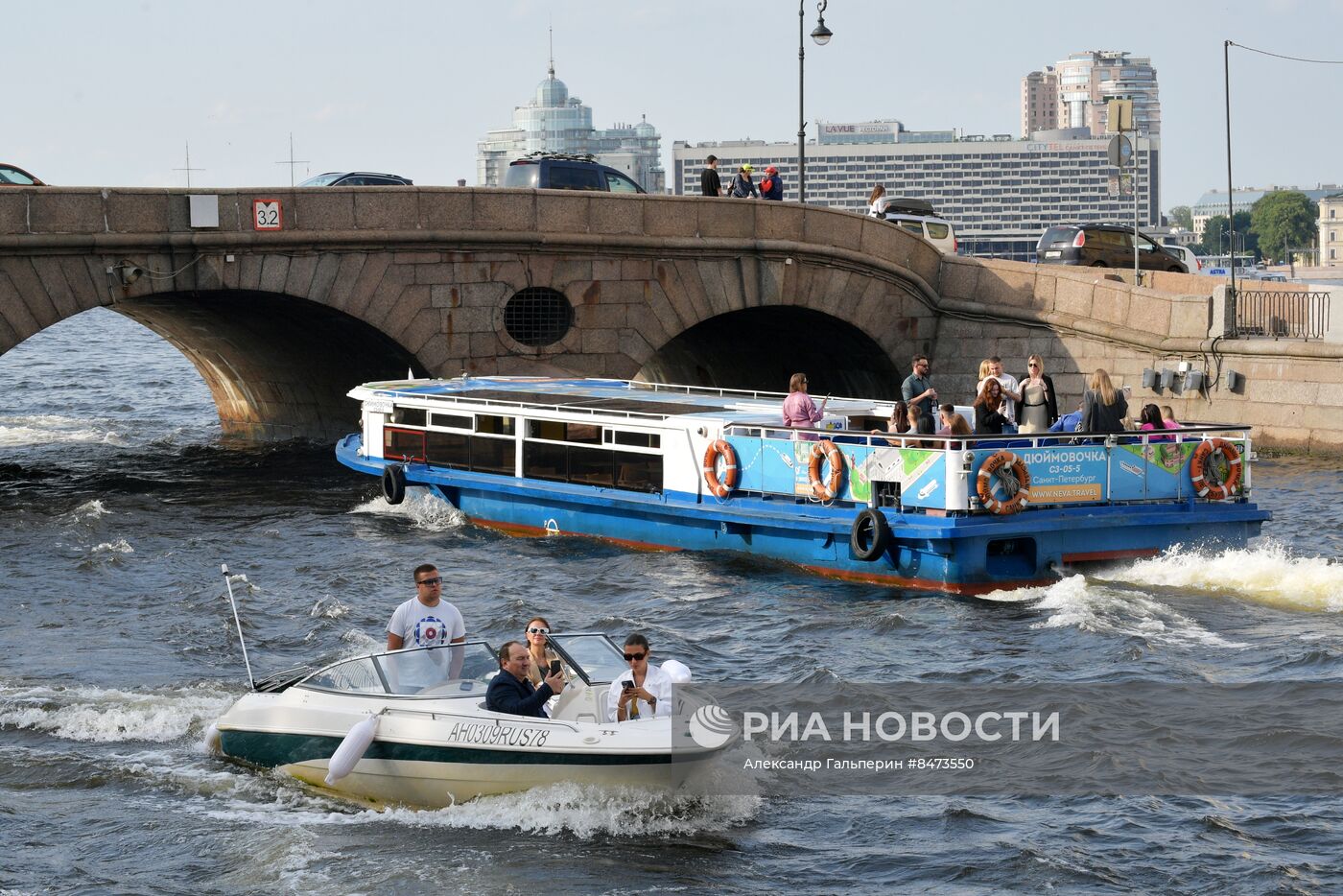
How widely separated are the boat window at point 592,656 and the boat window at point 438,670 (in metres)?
0.53

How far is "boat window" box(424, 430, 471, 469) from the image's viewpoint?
1048 inches

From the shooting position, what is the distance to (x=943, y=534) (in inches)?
789

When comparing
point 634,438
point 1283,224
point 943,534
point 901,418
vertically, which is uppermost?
point 1283,224

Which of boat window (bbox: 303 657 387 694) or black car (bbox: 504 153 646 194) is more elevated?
black car (bbox: 504 153 646 194)

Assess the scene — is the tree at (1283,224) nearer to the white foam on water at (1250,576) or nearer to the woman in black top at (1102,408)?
the woman in black top at (1102,408)

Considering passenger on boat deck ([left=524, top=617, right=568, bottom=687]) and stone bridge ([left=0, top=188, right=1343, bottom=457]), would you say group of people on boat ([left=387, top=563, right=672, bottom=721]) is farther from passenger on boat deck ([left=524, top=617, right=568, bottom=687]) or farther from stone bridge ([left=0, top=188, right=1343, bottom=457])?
stone bridge ([left=0, top=188, right=1343, bottom=457])

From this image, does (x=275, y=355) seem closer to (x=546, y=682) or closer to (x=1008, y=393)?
(x=1008, y=393)

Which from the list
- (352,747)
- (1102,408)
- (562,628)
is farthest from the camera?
(1102,408)

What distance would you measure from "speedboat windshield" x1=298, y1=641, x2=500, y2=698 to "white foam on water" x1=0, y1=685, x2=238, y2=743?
2633mm

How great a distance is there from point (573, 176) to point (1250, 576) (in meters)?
18.0

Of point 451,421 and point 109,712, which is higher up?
point 451,421

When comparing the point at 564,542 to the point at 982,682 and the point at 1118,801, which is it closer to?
the point at 982,682

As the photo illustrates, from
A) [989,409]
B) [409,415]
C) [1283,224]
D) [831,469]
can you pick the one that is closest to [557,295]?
[409,415]

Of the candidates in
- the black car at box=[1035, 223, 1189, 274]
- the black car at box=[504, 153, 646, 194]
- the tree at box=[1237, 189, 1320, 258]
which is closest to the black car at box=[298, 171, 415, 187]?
the black car at box=[504, 153, 646, 194]
